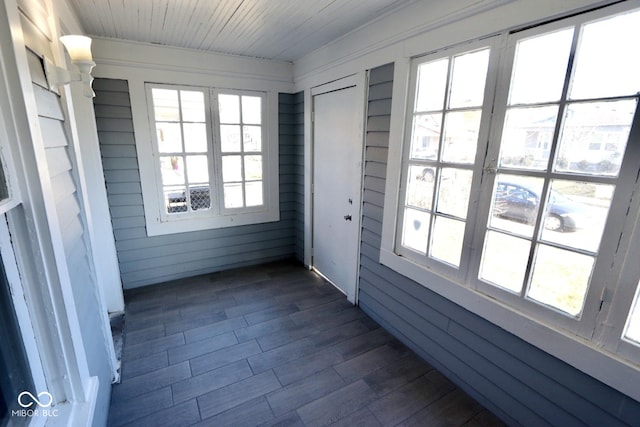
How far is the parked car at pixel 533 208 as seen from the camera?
1.31 metres

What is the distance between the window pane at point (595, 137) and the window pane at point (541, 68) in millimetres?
137

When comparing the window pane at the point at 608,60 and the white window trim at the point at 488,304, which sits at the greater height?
the window pane at the point at 608,60

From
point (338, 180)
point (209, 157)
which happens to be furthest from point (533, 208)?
point (209, 157)

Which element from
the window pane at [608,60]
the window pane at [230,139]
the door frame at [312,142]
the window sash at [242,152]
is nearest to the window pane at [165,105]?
the window sash at [242,152]

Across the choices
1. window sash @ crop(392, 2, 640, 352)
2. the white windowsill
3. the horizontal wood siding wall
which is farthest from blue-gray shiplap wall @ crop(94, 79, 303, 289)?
the white windowsill

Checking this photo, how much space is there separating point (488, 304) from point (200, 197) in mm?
2826

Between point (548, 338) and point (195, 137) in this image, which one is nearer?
point (548, 338)

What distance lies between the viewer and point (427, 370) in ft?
6.67

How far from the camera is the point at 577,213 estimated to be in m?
1.30

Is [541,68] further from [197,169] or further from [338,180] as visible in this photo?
[197,169]

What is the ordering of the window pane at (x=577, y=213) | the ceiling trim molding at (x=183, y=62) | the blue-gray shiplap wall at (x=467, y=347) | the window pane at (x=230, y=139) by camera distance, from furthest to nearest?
1. the window pane at (x=230, y=139)
2. the ceiling trim molding at (x=183, y=62)
3. the blue-gray shiplap wall at (x=467, y=347)
4. the window pane at (x=577, y=213)

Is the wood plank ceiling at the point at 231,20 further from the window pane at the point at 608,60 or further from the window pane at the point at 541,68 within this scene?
the window pane at the point at 608,60

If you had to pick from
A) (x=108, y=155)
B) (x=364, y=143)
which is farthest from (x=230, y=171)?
(x=364, y=143)

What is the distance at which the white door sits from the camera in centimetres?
260
